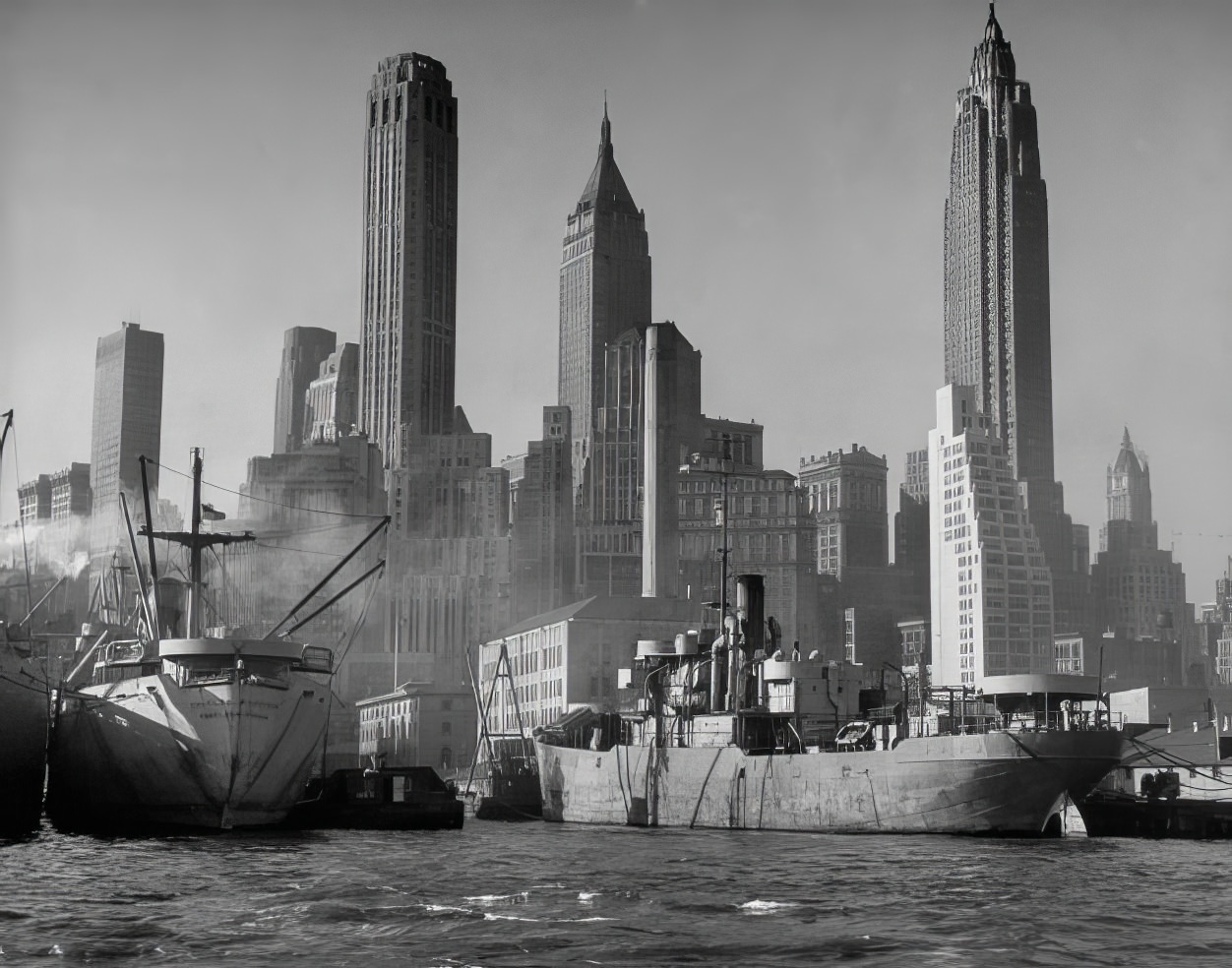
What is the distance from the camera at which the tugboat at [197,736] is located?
220 feet

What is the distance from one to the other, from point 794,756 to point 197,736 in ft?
88.9

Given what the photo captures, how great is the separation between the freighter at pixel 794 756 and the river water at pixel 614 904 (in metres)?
3.35

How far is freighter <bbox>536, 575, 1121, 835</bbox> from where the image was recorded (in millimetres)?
66562

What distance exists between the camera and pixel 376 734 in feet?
558

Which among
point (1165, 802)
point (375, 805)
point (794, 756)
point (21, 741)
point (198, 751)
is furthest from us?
point (375, 805)

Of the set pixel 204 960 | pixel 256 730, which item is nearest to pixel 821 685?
pixel 256 730

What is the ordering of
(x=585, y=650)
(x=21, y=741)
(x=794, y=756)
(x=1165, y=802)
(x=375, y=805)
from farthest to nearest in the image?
(x=585, y=650) < (x=375, y=805) < (x=794, y=756) < (x=1165, y=802) < (x=21, y=741)

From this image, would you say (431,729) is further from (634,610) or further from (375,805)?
(375,805)

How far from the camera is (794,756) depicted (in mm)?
73875

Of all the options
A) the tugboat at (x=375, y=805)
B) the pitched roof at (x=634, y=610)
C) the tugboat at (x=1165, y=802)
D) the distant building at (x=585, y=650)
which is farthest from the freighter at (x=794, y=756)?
the pitched roof at (x=634, y=610)

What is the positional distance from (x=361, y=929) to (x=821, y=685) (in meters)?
44.6

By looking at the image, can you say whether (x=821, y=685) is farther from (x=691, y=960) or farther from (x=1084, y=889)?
(x=691, y=960)

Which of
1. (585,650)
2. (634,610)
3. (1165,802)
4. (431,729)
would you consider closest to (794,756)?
(1165,802)

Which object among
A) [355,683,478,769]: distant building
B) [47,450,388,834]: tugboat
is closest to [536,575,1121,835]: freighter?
[47,450,388,834]: tugboat
